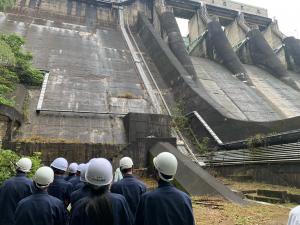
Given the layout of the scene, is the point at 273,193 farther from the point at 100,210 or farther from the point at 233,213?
the point at 100,210

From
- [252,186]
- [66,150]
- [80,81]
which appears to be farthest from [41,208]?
[80,81]

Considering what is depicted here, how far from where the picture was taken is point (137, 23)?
2398 cm

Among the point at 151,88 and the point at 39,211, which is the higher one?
the point at 151,88

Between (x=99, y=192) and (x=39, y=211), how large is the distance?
2.46ft

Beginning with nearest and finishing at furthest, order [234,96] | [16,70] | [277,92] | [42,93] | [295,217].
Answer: [295,217], [42,93], [16,70], [234,96], [277,92]

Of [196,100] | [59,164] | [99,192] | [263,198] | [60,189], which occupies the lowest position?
[263,198]

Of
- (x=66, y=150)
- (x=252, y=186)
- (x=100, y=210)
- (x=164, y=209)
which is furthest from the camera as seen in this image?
(x=66, y=150)

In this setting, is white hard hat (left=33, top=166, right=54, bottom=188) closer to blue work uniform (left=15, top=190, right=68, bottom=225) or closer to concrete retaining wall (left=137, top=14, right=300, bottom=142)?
blue work uniform (left=15, top=190, right=68, bottom=225)

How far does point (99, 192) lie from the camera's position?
7.91 feet

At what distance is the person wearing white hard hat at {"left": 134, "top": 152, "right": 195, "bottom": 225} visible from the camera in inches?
99.8

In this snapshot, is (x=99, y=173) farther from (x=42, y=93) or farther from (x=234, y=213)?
(x=42, y=93)

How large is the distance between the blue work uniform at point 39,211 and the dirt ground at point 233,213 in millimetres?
2779

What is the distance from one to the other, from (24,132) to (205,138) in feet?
21.9

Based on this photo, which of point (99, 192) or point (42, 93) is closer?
point (99, 192)
